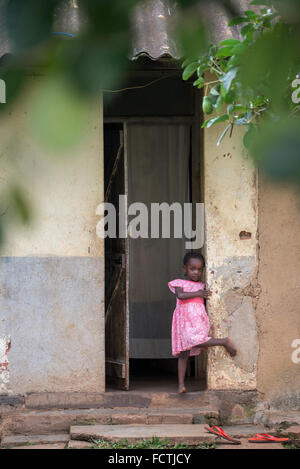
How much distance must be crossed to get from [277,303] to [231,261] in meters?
0.47

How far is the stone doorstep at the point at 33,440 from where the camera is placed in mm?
4844

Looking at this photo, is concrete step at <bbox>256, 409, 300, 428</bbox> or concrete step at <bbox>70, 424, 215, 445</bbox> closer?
concrete step at <bbox>70, 424, 215, 445</bbox>

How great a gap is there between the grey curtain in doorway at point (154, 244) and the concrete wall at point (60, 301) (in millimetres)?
1434

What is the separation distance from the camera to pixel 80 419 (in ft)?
16.6

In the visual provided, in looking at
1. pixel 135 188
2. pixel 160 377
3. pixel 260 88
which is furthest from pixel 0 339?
pixel 260 88

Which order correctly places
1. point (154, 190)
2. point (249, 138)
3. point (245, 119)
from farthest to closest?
point (154, 190) < point (245, 119) < point (249, 138)

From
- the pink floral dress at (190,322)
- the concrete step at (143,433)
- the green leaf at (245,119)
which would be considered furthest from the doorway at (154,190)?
the green leaf at (245,119)

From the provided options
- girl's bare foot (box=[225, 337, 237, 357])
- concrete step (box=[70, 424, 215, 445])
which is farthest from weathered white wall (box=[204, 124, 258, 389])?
concrete step (box=[70, 424, 215, 445])

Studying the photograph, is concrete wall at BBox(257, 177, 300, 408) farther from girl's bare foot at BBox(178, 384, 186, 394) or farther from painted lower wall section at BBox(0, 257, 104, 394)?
painted lower wall section at BBox(0, 257, 104, 394)

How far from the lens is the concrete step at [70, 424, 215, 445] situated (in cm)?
473

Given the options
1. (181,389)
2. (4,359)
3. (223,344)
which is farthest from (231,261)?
(4,359)

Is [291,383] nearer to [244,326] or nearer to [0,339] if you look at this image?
[244,326]

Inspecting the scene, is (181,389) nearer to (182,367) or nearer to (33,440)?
(182,367)

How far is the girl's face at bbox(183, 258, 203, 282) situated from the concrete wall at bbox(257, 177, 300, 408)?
1.50 ft
